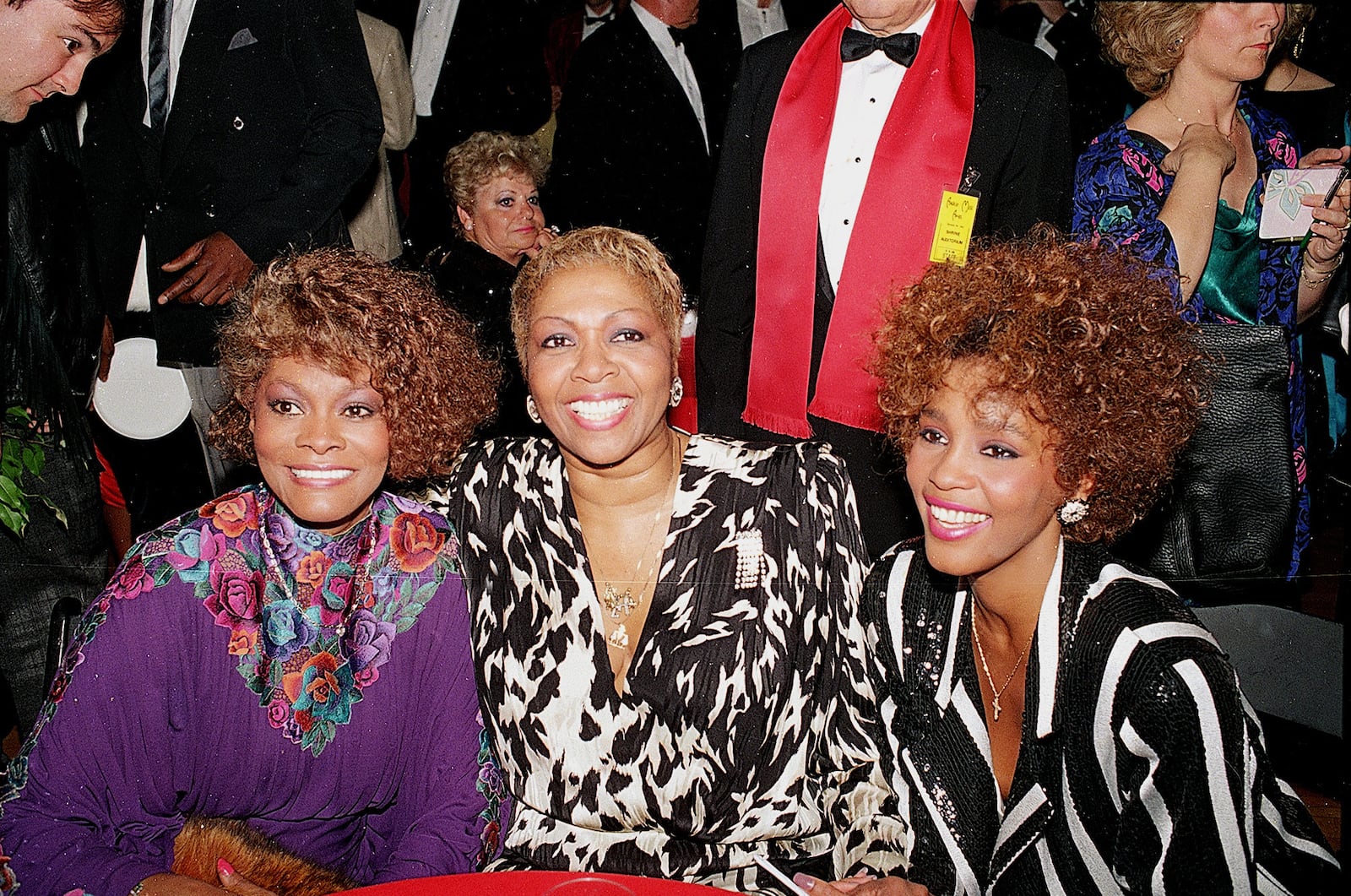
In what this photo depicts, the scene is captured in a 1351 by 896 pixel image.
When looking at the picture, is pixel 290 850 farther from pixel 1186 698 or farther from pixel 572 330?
pixel 1186 698

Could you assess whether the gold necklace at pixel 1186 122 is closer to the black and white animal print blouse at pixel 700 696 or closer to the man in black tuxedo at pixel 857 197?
the man in black tuxedo at pixel 857 197

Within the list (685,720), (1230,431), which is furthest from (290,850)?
(1230,431)

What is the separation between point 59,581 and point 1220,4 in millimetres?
3074

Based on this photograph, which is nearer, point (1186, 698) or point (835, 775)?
point (1186, 698)

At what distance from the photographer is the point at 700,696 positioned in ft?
6.43

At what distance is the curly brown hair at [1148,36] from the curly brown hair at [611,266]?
50.5 inches

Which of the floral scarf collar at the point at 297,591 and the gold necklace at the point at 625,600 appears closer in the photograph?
the floral scarf collar at the point at 297,591

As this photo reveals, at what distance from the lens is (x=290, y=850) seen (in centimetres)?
188

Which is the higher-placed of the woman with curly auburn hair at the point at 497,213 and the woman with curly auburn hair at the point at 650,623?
the woman with curly auburn hair at the point at 497,213

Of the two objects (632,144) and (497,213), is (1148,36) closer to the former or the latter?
(632,144)

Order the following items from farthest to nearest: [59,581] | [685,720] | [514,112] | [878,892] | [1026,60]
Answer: [514,112] < [59,581] < [1026,60] < [685,720] < [878,892]

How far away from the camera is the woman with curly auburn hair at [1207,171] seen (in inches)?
94.3

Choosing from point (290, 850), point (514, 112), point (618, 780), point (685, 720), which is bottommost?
point (290, 850)

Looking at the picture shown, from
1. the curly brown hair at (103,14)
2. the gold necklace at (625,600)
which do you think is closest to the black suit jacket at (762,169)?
the gold necklace at (625,600)
